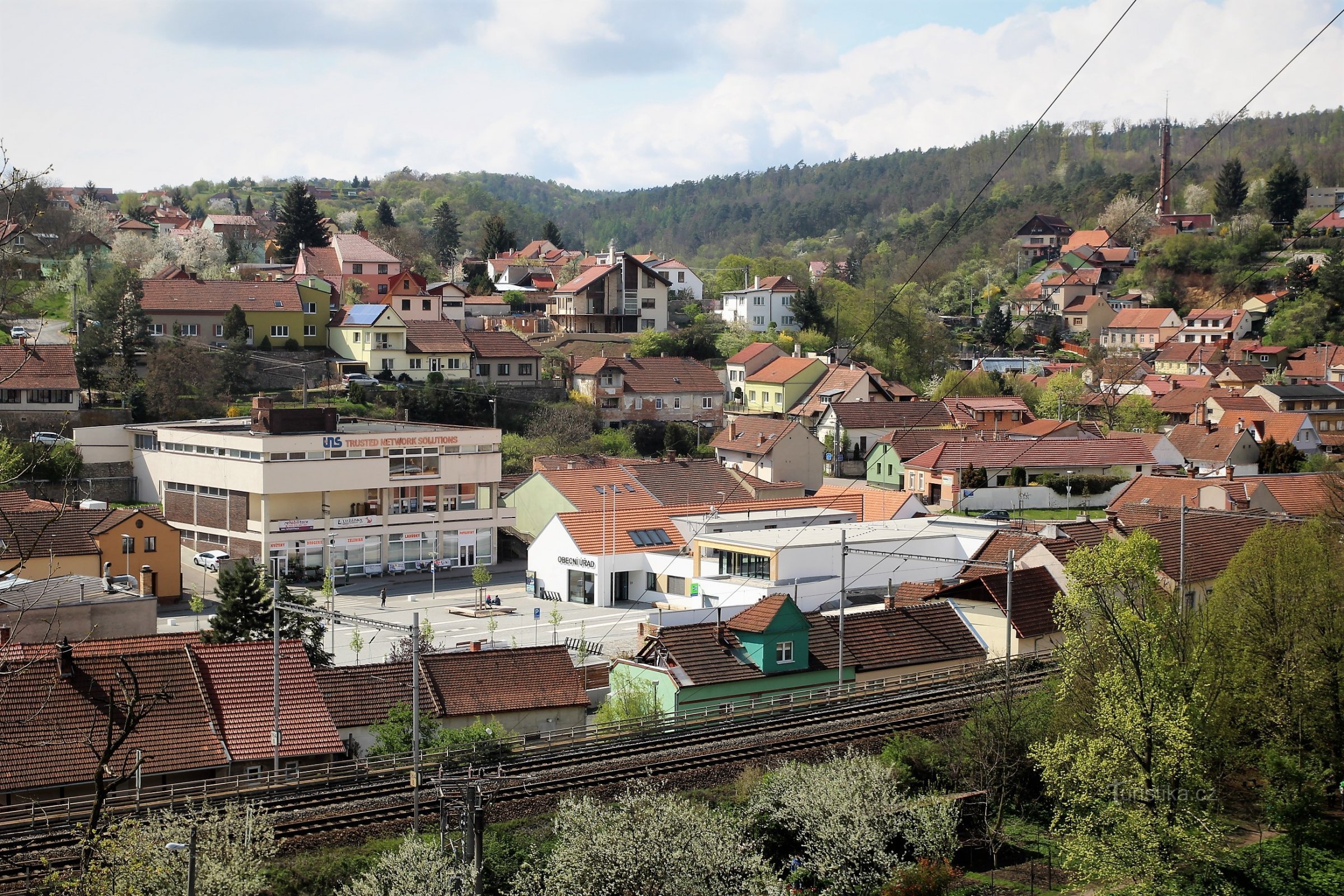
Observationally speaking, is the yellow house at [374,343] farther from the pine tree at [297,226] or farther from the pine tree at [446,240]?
the pine tree at [446,240]

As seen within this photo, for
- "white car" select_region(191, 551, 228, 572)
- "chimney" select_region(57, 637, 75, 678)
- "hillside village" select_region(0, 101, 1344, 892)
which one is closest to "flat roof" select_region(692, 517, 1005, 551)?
"hillside village" select_region(0, 101, 1344, 892)

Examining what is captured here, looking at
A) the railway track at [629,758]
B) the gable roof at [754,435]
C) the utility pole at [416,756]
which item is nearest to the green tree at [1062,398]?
the gable roof at [754,435]

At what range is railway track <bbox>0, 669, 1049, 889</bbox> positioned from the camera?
15.4 m

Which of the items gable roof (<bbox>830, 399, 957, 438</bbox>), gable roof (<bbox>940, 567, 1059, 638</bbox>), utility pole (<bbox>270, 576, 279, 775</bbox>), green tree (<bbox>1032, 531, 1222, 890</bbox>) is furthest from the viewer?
gable roof (<bbox>830, 399, 957, 438</bbox>)

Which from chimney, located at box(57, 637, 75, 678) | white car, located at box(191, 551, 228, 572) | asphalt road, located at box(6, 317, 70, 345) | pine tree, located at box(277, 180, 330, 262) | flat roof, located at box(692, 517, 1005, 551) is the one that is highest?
pine tree, located at box(277, 180, 330, 262)

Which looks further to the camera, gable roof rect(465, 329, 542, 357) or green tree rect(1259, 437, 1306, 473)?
gable roof rect(465, 329, 542, 357)

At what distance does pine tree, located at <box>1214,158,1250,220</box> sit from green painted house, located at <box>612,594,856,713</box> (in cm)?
8355

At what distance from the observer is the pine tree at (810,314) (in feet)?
237

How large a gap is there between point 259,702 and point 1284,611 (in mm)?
15609

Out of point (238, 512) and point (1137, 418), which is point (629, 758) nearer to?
point (238, 512)

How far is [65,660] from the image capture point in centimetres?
1823

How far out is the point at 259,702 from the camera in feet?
63.6

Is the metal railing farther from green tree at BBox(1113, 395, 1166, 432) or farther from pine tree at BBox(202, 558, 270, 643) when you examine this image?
green tree at BBox(1113, 395, 1166, 432)

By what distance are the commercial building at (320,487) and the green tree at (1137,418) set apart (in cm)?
2985
